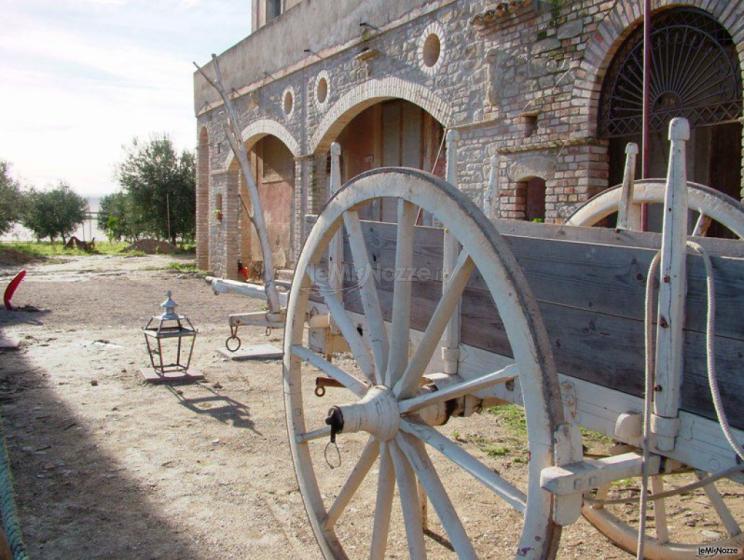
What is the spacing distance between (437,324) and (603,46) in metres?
5.14

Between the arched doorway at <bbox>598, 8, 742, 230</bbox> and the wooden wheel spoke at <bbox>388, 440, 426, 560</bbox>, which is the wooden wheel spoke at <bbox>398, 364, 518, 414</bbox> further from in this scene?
the arched doorway at <bbox>598, 8, 742, 230</bbox>

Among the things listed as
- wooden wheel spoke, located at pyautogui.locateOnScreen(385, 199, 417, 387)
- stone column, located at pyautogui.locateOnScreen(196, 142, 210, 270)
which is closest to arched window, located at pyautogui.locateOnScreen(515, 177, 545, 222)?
wooden wheel spoke, located at pyautogui.locateOnScreen(385, 199, 417, 387)

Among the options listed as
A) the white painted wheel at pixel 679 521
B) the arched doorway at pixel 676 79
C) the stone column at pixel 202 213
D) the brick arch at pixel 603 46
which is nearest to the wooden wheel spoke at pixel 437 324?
the white painted wheel at pixel 679 521

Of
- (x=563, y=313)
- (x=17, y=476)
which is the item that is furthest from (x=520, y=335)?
(x=17, y=476)

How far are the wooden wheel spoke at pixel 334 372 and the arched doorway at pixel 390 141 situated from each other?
313 inches

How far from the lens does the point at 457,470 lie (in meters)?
4.32

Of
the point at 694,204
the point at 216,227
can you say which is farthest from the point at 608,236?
the point at 216,227

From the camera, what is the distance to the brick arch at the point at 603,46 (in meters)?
5.83

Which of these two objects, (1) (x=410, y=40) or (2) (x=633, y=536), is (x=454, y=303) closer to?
(2) (x=633, y=536)

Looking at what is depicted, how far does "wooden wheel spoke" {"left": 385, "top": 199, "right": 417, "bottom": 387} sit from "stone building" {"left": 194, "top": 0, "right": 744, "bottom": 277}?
1.13 m

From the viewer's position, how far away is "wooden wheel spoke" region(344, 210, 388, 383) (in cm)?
241

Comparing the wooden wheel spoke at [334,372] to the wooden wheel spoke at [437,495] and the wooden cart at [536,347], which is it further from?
the wooden wheel spoke at [437,495]

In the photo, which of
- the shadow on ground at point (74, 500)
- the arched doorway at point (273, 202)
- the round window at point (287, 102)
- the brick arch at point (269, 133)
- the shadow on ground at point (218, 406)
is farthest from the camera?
the arched doorway at point (273, 202)

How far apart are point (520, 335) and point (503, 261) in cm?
19
